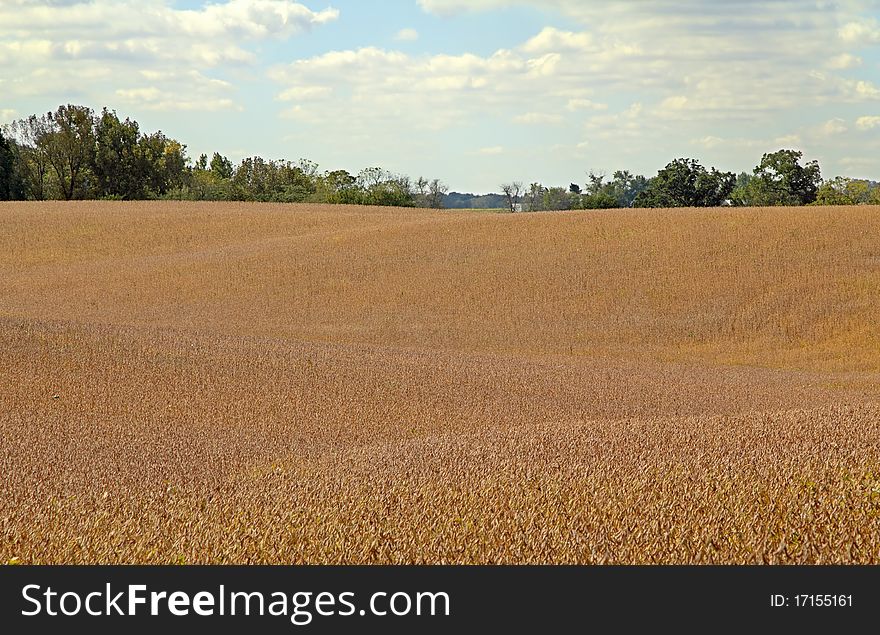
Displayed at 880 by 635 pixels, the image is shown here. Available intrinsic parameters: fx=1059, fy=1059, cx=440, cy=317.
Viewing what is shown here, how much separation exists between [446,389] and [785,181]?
2226 inches

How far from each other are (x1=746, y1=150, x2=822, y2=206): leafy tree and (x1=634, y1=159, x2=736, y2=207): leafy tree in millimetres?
2776

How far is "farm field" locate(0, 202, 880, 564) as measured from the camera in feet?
14.1

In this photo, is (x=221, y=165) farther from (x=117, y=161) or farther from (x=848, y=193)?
(x=848, y=193)

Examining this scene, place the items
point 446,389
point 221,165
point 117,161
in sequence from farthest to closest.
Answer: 1. point 221,165
2. point 117,161
3. point 446,389

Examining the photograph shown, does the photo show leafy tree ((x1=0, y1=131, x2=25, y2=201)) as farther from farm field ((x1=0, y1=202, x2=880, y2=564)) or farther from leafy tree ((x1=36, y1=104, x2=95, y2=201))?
farm field ((x1=0, y1=202, x2=880, y2=564))

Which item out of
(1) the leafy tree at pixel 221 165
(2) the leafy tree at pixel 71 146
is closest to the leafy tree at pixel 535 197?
(1) the leafy tree at pixel 221 165

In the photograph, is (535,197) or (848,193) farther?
(535,197)

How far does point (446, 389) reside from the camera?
46.6 ft

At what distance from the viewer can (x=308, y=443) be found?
10195 mm

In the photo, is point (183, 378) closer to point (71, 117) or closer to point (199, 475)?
point (199, 475)

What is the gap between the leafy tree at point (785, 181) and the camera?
2579 inches

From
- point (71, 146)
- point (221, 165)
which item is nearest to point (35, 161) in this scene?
point (71, 146)

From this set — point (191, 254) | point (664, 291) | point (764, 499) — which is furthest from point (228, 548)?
point (191, 254)

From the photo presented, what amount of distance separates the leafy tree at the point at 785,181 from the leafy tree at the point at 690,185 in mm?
2776
